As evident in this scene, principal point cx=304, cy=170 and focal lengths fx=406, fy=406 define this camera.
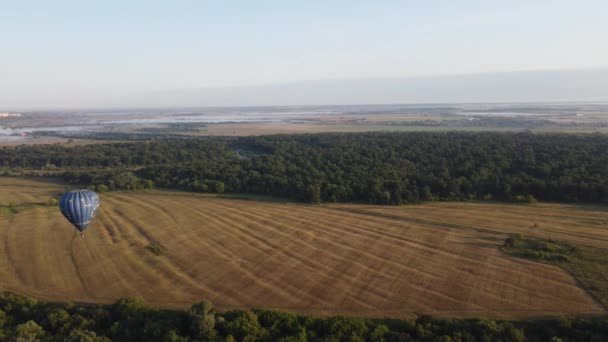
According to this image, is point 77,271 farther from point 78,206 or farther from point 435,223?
point 435,223

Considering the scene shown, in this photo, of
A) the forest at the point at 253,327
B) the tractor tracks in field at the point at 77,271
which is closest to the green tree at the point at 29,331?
the forest at the point at 253,327

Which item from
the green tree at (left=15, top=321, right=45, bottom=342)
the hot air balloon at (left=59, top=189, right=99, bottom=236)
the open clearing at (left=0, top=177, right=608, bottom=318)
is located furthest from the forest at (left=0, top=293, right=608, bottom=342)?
the hot air balloon at (left=59, top=189, right=99, bottom=236)

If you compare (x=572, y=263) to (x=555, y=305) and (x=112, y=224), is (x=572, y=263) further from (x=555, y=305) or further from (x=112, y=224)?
(x=112, y=224)

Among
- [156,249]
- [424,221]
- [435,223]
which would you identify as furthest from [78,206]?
[435,223]

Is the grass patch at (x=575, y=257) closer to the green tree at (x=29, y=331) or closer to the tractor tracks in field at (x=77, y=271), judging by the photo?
the green tree at (x=29, y=331)

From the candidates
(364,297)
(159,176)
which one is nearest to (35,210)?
(159,176)

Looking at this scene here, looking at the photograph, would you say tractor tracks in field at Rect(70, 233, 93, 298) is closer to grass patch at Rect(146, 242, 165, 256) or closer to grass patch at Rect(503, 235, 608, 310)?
grass patch at Rect(146, 242, 165, 256)

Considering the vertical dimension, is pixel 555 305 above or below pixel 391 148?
below
